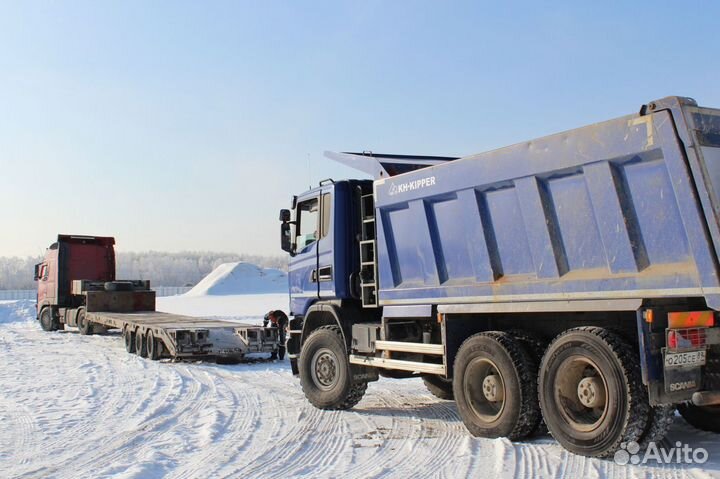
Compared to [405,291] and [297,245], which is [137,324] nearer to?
[297,245]

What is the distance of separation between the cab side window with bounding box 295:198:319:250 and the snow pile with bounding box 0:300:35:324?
2737 centimetres

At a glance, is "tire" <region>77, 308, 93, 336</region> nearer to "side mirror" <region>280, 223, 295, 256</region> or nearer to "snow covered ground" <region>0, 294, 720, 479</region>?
"snow covered ground" <region>0, 294, 720, 479</region>

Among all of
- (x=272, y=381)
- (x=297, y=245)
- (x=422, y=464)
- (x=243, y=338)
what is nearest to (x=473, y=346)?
(x=422, y=464)

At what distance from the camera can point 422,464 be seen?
611cm

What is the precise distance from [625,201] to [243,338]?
10.4m

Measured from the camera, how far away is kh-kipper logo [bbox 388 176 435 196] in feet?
25.6

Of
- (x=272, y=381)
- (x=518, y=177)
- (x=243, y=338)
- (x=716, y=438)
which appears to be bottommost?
(x=716, y=438)

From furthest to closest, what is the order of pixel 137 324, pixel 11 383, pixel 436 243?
pixel 137 324 → pixel 11 383 → pixel 436 243

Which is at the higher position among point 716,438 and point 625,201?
point 625,201

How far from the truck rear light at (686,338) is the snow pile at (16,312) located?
3322 centimetres

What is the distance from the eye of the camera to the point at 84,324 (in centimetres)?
2309

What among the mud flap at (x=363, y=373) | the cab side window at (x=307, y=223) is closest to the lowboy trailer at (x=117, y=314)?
the cab side window at (x=307, y=223)

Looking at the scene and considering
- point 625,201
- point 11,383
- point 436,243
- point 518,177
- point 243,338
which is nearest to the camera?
point 625,201

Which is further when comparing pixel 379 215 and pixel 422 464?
pixel 379 215
